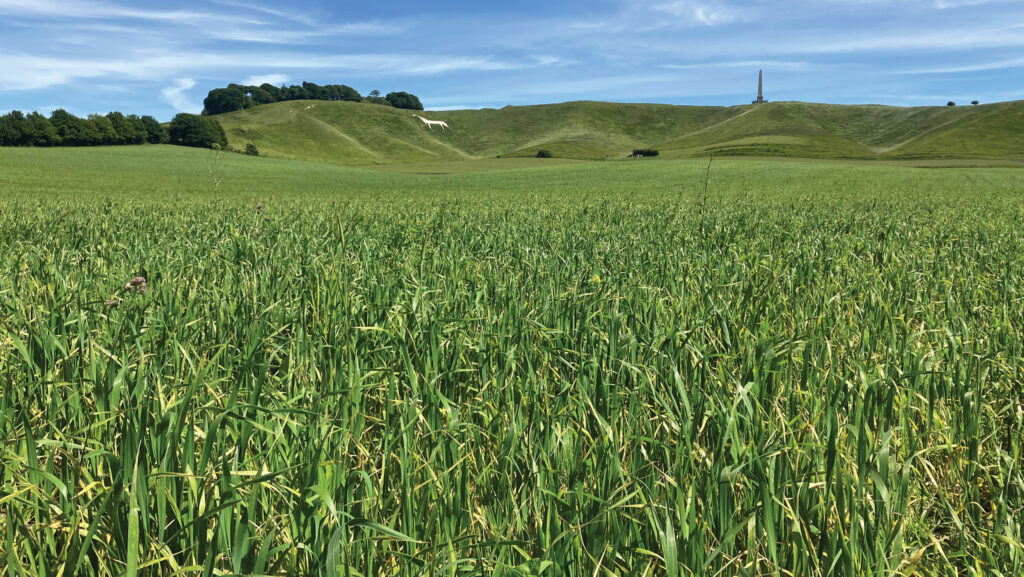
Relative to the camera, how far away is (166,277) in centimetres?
389

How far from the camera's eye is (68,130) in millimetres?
86750

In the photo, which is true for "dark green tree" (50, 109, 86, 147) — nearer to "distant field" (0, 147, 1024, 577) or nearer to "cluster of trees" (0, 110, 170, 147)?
"cluster of trees" (0, 110, 170, 147)

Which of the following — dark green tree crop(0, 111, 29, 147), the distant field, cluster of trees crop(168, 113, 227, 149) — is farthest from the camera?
cluster of trees crop(168, 113, 227, 149)

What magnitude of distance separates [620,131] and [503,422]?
7245 inches

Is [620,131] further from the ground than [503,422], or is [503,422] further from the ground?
[620,131]

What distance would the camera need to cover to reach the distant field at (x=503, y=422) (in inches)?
59.6

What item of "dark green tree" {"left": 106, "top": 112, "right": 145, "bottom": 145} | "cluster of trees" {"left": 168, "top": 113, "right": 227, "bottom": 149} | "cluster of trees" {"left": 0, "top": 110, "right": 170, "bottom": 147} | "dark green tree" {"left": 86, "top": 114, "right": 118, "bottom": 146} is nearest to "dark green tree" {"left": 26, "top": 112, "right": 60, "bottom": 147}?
"cluster of trees" {"left": 0, "top": 110, "right": 170, "bottom": 147}

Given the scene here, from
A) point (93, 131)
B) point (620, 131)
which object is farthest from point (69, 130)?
point (620, 131)

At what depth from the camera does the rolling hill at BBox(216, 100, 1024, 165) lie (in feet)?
366

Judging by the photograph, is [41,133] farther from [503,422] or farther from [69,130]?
[503,422]

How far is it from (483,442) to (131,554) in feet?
3.86

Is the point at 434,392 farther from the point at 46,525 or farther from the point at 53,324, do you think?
the point at 53,324

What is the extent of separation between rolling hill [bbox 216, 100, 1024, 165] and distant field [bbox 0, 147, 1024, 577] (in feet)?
330

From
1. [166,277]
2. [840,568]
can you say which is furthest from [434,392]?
[166,277]
